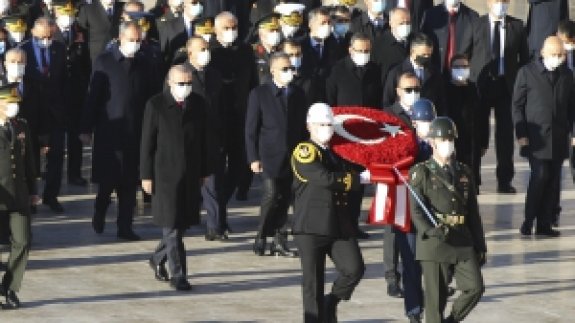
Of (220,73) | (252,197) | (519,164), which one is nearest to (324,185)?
(220,73)

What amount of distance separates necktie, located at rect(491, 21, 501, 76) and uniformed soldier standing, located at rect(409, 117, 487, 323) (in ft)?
25.9

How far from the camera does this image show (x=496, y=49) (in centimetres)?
2281

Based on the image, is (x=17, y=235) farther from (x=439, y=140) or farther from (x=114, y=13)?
(x=114, y=13)

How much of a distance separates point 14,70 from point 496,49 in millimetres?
6002

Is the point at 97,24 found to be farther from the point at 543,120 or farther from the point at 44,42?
the point at 543,120

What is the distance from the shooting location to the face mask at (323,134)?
49.4ft

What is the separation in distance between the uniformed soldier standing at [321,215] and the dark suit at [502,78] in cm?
764

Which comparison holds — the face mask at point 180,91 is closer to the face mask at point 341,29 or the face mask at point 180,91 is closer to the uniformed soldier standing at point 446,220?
the uniformed soldier standing at point 446,220

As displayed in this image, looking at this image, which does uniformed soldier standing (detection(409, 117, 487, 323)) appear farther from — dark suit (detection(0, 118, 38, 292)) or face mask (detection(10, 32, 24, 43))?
face mask (detection(10, 32, 24, 43))

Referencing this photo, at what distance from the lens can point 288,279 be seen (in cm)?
1778

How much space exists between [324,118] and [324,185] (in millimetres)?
492

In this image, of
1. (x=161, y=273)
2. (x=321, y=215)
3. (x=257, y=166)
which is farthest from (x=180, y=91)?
(x=321, y=215)

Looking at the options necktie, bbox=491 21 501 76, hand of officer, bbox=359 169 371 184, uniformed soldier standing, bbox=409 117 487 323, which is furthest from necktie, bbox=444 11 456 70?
uniformed soldier standing, bbox=409 117 487 323

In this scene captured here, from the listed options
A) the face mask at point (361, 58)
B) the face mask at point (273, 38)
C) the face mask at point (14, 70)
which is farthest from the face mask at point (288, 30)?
the face mask at point (14, 70)
